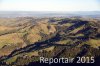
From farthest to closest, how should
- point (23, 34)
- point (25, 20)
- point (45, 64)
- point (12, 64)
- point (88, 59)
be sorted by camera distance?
point (25, 20), point (23, 34), point (12, 64), point (45, 64), point (88, 59)

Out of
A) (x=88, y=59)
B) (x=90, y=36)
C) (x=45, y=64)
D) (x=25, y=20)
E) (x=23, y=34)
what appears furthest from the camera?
(x=25, y=20)

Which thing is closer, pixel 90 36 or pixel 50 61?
pixel 50 61

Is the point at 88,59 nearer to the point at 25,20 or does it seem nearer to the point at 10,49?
the point at 10,49

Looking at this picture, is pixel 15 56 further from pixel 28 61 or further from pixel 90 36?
pixel 90 36

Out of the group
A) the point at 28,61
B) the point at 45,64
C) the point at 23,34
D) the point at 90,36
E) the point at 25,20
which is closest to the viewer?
the point at 45,64

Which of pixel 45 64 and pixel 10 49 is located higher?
pixel 45 64

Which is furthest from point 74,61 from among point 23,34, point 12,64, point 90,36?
point 23,34

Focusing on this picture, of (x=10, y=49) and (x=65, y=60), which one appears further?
(x=10, y=49)

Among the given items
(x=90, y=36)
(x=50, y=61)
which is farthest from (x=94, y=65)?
(x=90, y=36)

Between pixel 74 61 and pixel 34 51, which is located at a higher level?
pixel 74 61
